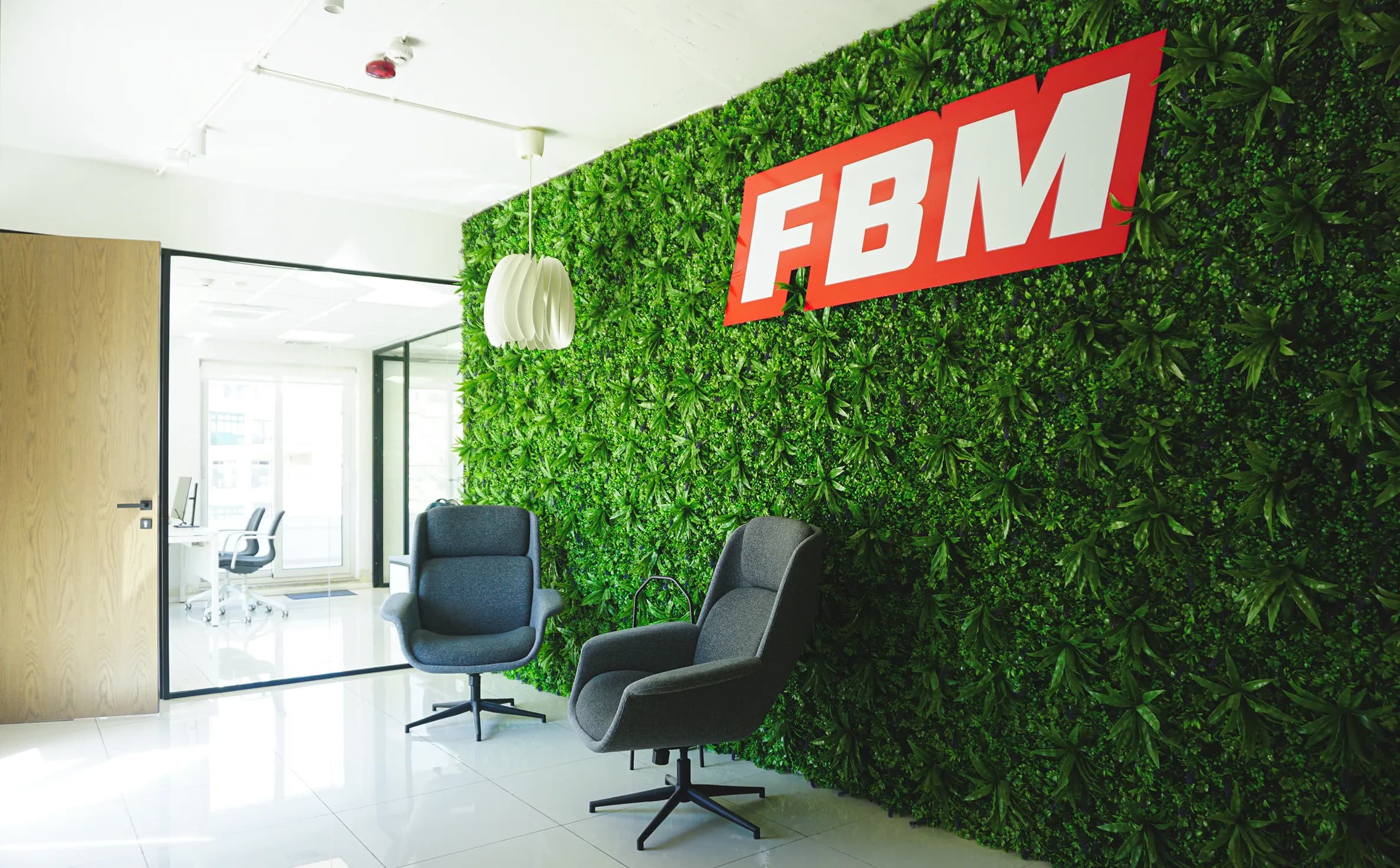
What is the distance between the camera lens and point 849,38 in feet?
11.6

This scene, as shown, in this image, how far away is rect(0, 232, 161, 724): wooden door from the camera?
15.3 ft

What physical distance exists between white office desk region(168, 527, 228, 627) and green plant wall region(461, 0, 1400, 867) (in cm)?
334

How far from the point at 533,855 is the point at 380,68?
317cm

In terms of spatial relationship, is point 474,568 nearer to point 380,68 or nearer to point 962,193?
point 380,68

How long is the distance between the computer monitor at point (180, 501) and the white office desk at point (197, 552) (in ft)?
0.21

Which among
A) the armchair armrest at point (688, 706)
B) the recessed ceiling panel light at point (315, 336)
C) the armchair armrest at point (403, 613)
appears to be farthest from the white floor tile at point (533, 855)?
the recessed ceiling panel light at point (315, 336)

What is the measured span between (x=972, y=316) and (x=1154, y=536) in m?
0.96

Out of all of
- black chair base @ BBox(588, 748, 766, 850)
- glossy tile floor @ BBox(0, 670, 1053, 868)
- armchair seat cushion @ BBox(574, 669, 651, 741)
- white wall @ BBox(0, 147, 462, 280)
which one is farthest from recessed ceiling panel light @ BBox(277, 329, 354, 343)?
black chair base @ BBox(588, 748, 766, 850)

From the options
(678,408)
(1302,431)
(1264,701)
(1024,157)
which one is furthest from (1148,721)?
(678,408)

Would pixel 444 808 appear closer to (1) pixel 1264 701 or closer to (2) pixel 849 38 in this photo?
(1) pixel 1264 701

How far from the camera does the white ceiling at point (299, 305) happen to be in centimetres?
550

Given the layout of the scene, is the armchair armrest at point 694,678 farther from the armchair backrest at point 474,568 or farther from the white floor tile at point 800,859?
the armchair backrest at point 474,568

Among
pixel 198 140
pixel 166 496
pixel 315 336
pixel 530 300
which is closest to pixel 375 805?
pixel 530 300

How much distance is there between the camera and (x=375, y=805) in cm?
349
